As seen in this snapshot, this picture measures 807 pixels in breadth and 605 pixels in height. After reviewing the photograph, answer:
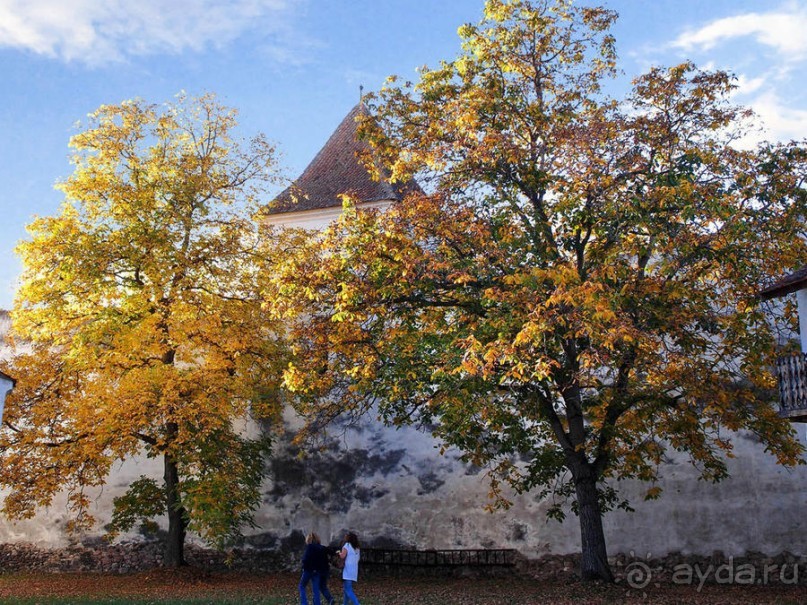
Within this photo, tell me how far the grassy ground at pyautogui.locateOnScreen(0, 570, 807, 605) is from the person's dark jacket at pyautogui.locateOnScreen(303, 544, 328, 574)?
4.56 feet

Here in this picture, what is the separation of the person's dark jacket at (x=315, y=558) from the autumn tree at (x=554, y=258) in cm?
254

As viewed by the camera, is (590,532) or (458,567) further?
(458,567)

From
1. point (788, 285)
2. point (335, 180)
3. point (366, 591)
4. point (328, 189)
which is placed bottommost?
point (366, 591)

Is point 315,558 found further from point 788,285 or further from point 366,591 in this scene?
point 788,285

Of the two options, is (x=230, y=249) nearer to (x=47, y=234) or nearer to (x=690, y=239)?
(x=47, y=234)

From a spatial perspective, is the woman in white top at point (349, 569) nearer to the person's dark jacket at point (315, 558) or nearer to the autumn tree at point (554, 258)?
the person's dark jacket at point (315, 558)

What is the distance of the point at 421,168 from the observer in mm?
13727

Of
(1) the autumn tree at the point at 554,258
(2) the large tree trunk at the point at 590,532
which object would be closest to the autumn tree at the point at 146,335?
(1) the autumn tree at the point at 554,258

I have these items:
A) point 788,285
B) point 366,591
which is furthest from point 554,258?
point 366,591

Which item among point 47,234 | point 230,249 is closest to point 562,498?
point 230,249

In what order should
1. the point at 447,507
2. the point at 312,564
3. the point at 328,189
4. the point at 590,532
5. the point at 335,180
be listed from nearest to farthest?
the point at 312,564
the point at 590,532
the point at 447,507
the point at 328,189
the point at 335,180

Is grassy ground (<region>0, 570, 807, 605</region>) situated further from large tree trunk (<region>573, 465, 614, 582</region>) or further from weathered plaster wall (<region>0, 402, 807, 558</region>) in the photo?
weathered plaster wall (<region>0, 402, 807, 558</region>)

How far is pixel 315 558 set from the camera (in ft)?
41.5

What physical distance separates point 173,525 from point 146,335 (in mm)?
4791
